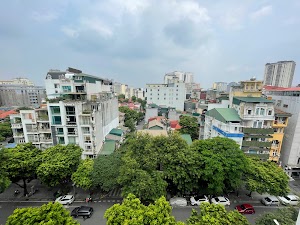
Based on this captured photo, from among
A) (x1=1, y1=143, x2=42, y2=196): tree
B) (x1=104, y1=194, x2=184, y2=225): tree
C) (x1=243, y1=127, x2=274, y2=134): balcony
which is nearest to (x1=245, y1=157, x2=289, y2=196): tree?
(x1=243, y1=127, x2=274, y2=134): balcony

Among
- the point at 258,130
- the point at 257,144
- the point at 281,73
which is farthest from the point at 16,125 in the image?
the point at 281,73

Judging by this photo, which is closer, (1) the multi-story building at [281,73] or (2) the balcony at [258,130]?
(2) the balcony at [258,130]

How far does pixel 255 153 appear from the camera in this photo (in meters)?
23.9

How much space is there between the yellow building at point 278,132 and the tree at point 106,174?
24.3 meters

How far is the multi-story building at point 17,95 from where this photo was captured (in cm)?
7875

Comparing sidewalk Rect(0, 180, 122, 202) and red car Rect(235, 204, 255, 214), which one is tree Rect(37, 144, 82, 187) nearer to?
A: sidewalk Rect(0, 180, 122, 202)

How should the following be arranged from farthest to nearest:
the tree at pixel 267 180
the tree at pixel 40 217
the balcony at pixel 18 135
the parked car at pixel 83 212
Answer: the balcony at pixel 18 135 → the tree at pixel 267 180 → the parked car at pixel 83 212 → the tree at pixel 40 217

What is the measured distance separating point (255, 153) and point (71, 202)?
27014 mm

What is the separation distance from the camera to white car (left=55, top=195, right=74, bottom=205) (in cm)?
1838

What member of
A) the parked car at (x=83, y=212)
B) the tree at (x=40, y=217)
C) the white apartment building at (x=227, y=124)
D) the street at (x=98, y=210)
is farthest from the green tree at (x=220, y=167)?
the tree at (x=40, y=217)

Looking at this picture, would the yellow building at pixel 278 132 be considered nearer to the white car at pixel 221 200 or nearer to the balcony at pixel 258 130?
the balcony at pixel 258 130

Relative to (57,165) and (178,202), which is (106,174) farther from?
(178,202)

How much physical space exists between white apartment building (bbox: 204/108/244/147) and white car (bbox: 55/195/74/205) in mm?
23163

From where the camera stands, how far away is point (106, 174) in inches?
707
